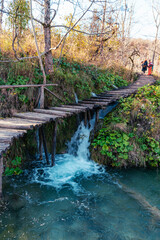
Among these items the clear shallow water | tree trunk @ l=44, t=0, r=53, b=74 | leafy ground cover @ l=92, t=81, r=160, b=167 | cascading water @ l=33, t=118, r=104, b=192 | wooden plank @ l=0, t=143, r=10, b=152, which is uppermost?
tree trunk @ l=44, t=0, r=53, b=74

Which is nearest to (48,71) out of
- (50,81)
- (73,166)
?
(50,81)

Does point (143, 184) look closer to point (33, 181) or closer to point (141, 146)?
point (141, 146)

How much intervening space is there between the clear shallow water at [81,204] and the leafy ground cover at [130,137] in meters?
0.41

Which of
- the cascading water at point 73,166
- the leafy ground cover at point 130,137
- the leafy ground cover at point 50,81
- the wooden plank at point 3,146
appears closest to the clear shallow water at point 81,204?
the cascading water at point 73,166

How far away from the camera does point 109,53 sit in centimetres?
1355

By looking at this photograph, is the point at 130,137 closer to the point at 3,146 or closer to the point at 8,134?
the point at 8,134

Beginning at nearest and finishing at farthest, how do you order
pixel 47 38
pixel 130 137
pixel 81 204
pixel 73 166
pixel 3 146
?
pixel 3 146
pixel 81 204
pixel 73 166
pixel 130 137
pixel 47 38

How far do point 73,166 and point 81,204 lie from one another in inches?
74.1

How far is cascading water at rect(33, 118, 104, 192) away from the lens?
527cm

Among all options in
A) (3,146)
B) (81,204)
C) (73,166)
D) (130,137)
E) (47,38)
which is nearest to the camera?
(3,146)

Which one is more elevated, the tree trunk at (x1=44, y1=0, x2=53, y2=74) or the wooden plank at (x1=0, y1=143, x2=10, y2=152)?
the tree trunk at (x1=44, y1=0, x2=53, y2=74)

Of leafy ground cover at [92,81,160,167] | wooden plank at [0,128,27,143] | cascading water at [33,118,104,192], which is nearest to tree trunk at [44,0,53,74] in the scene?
cascading water at [33,118,104,192]

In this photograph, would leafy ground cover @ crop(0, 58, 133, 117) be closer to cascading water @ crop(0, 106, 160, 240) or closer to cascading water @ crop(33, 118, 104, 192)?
cascading water @ crop(33, 118, 104, 192)

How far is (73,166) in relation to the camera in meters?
6.17
